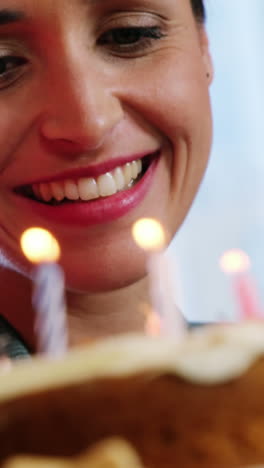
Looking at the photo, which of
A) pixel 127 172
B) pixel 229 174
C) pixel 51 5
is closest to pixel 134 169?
pixel 127 172

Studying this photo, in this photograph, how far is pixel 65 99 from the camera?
880mm

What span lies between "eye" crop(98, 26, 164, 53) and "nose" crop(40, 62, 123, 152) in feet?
0.27

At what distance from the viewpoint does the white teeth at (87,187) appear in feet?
2.97

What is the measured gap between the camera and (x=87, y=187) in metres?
0.90

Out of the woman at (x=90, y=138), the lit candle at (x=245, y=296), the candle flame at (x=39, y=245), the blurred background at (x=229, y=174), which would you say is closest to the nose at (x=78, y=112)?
the woman at (x=90, y=138)

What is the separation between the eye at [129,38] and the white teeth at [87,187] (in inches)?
6.4

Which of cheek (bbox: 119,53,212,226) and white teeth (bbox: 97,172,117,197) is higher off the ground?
cheek (bbox: 119,53,212,226)

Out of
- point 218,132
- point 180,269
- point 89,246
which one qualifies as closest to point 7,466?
point 89,246

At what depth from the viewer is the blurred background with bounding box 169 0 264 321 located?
1.27m

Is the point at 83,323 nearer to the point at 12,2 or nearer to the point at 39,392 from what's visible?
the point at 12,2

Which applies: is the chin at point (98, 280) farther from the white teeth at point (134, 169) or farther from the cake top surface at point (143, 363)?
the cake top surface at point (143, 363)

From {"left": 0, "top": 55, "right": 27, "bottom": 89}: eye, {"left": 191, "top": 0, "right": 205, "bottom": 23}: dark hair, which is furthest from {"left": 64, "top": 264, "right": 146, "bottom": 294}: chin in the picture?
{"left": 191, "top": 0, "right": 205, "bottom": 23}: dark hair

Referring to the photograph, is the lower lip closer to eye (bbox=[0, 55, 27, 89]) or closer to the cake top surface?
eye (bbox=[0, 55, 27, 89])

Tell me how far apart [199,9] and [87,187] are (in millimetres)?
442
